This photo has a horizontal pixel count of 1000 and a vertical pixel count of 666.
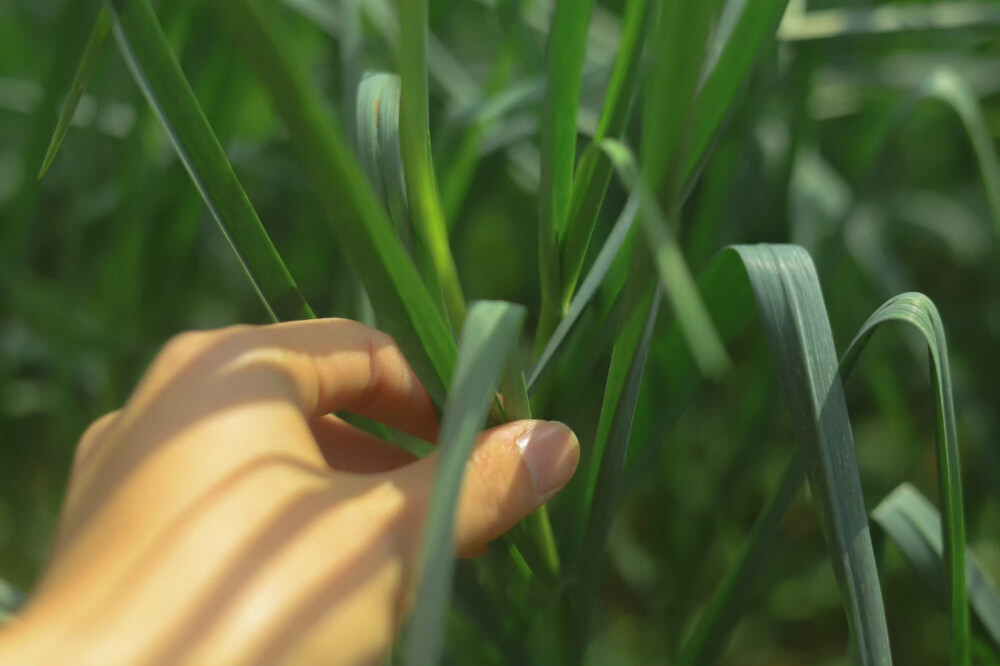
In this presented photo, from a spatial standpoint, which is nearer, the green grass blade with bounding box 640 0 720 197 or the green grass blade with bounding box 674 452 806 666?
the green grass blade with bounding box 640 0 720 197

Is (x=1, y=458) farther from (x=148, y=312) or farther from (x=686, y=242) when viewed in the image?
(x=686, y=242)

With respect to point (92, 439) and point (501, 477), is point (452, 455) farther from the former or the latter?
point (92, 439)

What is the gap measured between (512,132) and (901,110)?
0.29m

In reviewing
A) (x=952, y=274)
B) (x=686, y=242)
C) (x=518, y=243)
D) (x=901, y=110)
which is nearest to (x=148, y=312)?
(x=518, y=243)

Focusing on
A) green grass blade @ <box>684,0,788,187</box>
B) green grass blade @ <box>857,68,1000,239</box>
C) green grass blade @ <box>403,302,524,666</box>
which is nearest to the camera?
green grass blade @ <box>403,302,524,666</box>

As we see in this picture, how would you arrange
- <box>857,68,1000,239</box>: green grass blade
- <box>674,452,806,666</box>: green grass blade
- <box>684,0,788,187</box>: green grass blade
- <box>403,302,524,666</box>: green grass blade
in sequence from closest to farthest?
<box>403,302,524,666</box>: green grass blade → <box>684,0,788,187</box>: green grass blade → <box>674,452,806,666</box>: green grass blade → <box>857,68,1000,239</box>: green grass blade

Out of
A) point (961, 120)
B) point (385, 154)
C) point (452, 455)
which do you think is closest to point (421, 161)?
point (385, 154)

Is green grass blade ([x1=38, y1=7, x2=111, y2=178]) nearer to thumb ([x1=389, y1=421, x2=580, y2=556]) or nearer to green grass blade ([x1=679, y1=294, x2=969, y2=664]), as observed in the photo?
thumb ([x1=389, y1=421, x2=580, y2=556])

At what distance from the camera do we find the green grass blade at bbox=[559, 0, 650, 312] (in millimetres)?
351

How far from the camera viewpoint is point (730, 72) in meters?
0.32

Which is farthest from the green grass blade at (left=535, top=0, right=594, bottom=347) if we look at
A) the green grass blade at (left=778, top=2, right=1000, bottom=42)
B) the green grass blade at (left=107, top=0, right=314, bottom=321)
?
the green grass blade at (left=778, top=2, right=1000, bottom=42)

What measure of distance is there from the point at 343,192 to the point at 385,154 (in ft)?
0.35

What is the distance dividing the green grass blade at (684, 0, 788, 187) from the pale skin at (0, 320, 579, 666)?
13 centimetres

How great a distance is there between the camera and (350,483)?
1.10 ft
